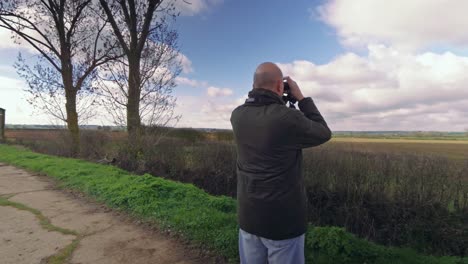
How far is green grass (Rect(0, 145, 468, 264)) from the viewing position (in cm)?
433

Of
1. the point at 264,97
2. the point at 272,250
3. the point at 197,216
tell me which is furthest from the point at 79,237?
the point at 264,97

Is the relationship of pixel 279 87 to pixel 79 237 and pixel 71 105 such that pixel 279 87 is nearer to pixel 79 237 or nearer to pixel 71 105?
pixel 79 237

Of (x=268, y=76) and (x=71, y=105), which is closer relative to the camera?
(x=268, y=76)

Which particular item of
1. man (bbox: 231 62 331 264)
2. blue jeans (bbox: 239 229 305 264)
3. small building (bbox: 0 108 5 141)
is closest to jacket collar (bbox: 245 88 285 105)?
man (bbox: 231 62 331 264)

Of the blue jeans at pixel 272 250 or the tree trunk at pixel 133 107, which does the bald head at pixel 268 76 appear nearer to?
the blue jeans at pixel 272 250

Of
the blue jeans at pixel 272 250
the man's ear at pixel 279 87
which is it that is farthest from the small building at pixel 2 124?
the man's ear at pixel 279 87

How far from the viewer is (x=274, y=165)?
228 cm

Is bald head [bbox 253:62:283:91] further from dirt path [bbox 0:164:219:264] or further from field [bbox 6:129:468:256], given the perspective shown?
field [bbox 6:129:468:256]

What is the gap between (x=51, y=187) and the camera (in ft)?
29.9

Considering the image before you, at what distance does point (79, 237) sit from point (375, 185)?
22.0 feet

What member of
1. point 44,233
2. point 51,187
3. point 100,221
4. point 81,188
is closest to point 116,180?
point 81,188

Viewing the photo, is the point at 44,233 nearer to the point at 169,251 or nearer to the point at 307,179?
the point at 169,251

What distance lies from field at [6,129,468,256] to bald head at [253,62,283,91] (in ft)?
19.8

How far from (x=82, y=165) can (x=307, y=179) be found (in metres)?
7.47
